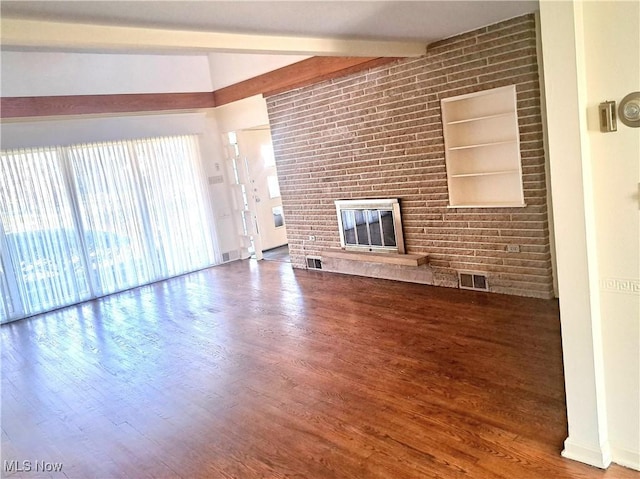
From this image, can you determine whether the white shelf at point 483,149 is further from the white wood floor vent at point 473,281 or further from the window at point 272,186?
the window at point 272,186

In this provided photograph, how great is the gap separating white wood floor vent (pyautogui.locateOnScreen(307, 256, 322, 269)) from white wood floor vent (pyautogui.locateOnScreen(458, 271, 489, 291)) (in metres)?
2.15

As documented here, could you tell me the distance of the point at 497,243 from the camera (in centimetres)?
454

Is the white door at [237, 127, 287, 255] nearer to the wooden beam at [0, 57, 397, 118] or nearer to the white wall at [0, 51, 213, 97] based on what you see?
the wooden beam at [0, 57, 397, 118]

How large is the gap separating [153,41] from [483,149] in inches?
122

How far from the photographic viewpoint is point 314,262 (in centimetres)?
664

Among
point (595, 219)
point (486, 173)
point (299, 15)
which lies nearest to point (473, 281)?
point (486, 173)

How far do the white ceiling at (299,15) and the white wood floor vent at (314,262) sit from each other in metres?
3.14

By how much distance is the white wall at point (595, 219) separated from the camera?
1.95 m

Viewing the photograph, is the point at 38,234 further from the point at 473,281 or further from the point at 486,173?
the point at 486,173

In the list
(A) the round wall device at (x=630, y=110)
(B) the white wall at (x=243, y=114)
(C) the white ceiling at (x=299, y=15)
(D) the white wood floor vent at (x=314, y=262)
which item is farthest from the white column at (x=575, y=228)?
(B) the white wall at (x=243, y=114)

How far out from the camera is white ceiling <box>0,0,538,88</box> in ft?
8.02

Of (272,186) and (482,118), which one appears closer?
(482,118)

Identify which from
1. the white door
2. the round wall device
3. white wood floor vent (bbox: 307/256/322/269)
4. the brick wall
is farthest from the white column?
the white door

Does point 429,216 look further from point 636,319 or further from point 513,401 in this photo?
point 636,319
